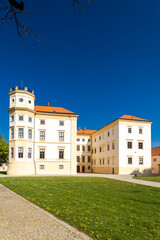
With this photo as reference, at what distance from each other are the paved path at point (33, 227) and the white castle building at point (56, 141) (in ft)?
98.2

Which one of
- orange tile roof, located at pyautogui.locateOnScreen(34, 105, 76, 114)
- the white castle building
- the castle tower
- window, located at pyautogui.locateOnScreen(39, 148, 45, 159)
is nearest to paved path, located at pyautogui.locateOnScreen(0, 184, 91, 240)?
the castle tower

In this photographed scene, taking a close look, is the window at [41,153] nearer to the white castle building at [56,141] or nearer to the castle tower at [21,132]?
the white castle building at [56,141]

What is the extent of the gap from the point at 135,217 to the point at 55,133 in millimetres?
34513

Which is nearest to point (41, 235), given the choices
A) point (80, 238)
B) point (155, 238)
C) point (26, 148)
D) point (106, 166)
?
point (80, 238)

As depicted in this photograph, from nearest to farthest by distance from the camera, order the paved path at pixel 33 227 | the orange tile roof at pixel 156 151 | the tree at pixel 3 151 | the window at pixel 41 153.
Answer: the paved path at pixel 33 227 < the window at pixel 41 153 < the tree at pixel 3 151 < the orange tile roof at pixel 156 151

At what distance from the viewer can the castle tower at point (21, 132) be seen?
1433 inches

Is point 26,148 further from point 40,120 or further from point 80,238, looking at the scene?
point 80,238

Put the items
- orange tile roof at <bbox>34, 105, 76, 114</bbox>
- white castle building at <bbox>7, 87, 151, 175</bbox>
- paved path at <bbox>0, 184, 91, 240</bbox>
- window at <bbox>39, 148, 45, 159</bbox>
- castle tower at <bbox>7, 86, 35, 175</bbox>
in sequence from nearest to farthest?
paved path at <bbox>0, 184, 91, 240</bbox>
castle tower at <bbox>7, 86, 35, 175</bbox>
white castle building at <bbox>7, 87, 151, 175</bbox>
window at <bbox>39, 148, 45, 159</bbox>
orange tile roof at <bbox>34, 105, 76, 114</bbox>

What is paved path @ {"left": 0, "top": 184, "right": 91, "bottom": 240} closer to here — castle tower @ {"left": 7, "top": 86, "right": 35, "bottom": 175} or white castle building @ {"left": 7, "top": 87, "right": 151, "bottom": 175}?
castle tower @ {"left": 7, "top": 86, "right": 35, "bottom": 175}

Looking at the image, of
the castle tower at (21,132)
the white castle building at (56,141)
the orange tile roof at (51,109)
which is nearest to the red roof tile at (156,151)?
the white castle building at (56,141)

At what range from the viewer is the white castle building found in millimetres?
37281

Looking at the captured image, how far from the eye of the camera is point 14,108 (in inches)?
1474

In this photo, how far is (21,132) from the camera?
3744 centimetres

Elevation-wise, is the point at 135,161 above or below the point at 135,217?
below
